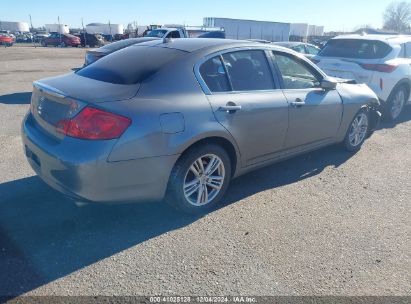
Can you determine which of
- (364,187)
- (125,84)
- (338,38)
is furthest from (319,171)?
(338,38)

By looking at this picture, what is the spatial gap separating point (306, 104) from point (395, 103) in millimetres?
4283

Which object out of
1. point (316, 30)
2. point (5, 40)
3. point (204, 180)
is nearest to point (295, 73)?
point (204, 180)

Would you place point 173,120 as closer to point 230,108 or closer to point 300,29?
point 230,108

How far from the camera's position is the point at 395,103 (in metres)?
7.44

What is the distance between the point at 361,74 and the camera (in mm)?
6887

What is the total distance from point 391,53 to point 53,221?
697cm

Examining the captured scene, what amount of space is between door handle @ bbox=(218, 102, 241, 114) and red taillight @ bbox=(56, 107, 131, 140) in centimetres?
99

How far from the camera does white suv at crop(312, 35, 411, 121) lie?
22.6ft

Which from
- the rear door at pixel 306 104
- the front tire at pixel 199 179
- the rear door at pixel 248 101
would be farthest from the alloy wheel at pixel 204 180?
the rear door at pixel 306 104

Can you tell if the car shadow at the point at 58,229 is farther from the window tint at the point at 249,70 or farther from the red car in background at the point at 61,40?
the red car in background at the point at 61,40

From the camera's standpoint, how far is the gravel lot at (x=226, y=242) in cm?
260

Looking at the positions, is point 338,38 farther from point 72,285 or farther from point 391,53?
point 72,285

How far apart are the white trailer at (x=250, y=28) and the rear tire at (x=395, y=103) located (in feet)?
99.7

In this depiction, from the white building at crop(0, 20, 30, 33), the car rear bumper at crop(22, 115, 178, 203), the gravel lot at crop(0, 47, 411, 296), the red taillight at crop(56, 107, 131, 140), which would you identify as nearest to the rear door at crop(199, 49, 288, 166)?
the gravel lot at crop(0, 47, 411, 296)
